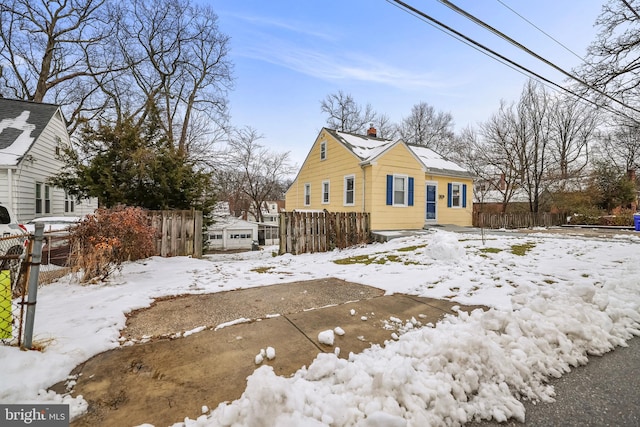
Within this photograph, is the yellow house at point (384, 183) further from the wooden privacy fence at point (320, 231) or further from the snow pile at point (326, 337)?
the snow pile at point (326, 337)

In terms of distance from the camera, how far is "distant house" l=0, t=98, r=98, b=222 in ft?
32.1

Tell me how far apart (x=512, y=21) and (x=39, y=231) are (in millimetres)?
9445

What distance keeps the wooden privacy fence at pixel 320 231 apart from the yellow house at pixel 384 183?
4.14 feet

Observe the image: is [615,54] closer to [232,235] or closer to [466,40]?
[466,40]

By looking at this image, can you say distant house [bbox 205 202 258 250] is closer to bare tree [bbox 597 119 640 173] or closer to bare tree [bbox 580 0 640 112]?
bare tree [bbox 580 0 640 112]

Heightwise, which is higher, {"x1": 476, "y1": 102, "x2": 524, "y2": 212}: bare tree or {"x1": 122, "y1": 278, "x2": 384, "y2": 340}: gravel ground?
{"x1": 476, "y1": 102, "x2": 524, "y2": 212}: bare tree

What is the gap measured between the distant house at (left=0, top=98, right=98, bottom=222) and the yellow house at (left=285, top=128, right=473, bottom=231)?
11.2 meters

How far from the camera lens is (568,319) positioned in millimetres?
2834

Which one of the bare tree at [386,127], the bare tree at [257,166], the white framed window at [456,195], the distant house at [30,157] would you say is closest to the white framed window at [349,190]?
the white framed window at [456,195]

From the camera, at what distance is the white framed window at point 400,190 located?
39.5 ft

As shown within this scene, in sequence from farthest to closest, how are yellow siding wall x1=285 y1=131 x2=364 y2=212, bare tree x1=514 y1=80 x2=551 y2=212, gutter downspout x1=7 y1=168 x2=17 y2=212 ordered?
1. bare tree x1=514 y1=80 x2=551 y2=212
2. yellow siding wall x1=285 y1=131 x2=364 y2=212
3. gutter downspout x1=7 y1=168 x2=17 y2=212

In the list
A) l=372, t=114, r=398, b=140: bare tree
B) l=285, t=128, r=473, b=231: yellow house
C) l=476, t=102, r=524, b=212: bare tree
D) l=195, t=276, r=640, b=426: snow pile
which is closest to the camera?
l=195, t=276, r=640, b=426: snow pile

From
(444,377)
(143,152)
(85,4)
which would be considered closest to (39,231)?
(444,377)

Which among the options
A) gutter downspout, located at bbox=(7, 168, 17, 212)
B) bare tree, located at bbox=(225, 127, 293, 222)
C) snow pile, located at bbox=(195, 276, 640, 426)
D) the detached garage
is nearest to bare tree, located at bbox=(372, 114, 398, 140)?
bare tree, located at bbox=(225, 127, 293, 222)
